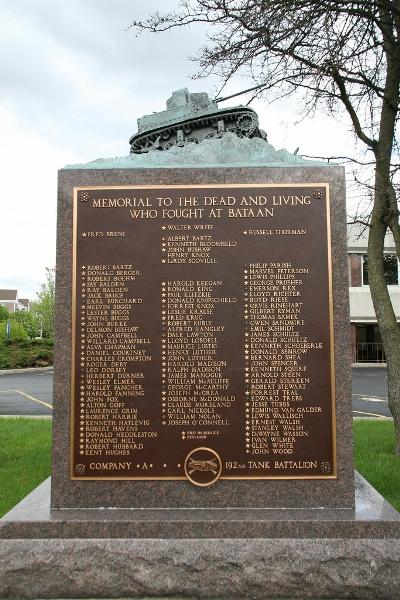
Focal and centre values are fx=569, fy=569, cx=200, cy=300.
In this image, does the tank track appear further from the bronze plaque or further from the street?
the bronze plaque

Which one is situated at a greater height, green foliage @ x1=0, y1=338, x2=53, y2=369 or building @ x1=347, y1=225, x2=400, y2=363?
building @ x1=347, y1=225, x2=400, y2=363

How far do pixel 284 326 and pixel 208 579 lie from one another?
1964mm

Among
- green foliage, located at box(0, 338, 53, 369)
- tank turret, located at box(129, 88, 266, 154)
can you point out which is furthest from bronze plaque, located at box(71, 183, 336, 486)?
green foliage, located at box(0, 338, 53, 369)

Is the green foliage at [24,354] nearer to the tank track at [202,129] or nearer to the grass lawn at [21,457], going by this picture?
the tank track at [202,129]

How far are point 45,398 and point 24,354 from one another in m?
17.8

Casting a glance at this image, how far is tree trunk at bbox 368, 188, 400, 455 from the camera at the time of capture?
8.41 metres

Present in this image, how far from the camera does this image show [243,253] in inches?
185

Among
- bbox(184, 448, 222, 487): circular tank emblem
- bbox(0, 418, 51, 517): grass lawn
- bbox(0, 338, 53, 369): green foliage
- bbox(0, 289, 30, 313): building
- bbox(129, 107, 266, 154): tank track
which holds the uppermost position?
bbox(0, 289, 30, 313): building

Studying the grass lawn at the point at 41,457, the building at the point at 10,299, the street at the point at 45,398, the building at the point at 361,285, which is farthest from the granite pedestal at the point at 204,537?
the building at the point at 10,299

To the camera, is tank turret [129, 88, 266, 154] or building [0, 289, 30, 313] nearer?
tank turret [129, 88, 266, 154]

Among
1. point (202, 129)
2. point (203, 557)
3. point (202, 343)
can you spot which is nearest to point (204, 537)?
point (203, 557)

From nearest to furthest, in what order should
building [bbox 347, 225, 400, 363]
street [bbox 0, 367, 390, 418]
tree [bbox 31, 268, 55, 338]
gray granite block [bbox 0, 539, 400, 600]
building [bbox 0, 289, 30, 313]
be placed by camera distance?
gray granite block [bbox 0, 539, 400, 600], street [bbox 0, 367, 390, 418], building [bbox 347, 225, 400, 363], tree [bbox 31, 268, 55, 338], building [bbox 0, 289, 30, 313]

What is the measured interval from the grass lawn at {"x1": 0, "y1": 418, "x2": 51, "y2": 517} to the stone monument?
1.62m

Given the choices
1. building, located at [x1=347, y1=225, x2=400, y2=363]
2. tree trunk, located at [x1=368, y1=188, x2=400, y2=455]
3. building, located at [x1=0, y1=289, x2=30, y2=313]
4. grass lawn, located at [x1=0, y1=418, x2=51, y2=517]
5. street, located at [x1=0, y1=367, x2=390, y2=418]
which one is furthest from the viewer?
building, located at [x1=0, y1=289, x2=30, y2=313]
